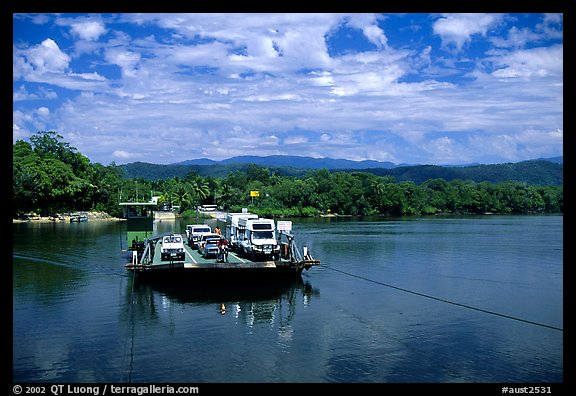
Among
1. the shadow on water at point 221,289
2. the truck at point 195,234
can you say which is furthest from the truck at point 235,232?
the shadow on water at point 221,289

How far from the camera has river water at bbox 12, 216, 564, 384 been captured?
1673cm

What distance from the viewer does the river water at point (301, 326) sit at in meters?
16.7

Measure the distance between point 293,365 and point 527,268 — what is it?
1049 inches

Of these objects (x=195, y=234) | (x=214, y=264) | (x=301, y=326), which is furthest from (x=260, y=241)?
(x=301, y=326)

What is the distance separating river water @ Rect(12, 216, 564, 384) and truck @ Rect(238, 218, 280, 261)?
5.59 feet

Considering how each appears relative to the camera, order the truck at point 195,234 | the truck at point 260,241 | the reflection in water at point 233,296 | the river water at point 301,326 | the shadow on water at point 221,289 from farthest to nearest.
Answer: the truck at point 195,234
the truck at point 260,241
the shadow on water at point 221,289
the reflection in water at point 233,296
the river water at point 301,326

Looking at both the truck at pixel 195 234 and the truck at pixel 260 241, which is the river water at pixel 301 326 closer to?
the truck at pixel 260 241

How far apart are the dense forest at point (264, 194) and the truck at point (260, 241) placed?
2884 inches

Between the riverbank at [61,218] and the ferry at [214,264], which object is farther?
the riverbank at [61,218]

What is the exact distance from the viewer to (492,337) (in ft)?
67.2
